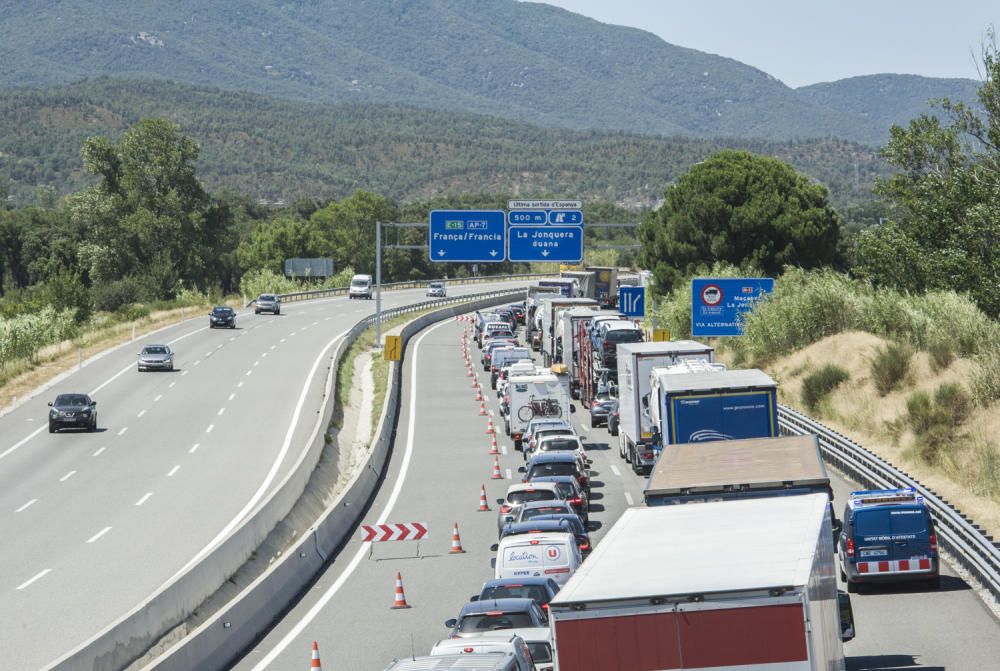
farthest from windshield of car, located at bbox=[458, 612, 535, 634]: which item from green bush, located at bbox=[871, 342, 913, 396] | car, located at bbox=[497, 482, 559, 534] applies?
green bush, located at bbox=[871, 342, 913, 396]

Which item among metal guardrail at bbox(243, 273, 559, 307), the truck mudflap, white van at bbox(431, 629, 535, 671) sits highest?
the truck mudflap

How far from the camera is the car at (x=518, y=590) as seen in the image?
19.7 m

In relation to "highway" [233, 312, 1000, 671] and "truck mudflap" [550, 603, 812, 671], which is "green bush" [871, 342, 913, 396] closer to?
"highway" [233, 312, 1000, 671]

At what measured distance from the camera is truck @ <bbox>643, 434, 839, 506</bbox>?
887 inches

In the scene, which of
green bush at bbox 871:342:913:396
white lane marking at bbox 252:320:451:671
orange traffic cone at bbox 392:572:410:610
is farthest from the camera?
green bush at bbox 871:342:913:396

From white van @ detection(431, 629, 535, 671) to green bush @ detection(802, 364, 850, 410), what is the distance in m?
36.3

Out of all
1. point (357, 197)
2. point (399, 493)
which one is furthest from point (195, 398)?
point (357, 197)

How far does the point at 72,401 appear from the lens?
166 feet

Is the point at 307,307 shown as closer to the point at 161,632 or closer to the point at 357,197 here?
the point at 357,197

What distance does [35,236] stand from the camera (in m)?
153

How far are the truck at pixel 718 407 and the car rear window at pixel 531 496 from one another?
350cm

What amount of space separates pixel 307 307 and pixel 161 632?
87.8 metres

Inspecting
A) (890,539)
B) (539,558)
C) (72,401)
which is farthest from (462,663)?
(72,401)

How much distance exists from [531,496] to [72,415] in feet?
82.8
